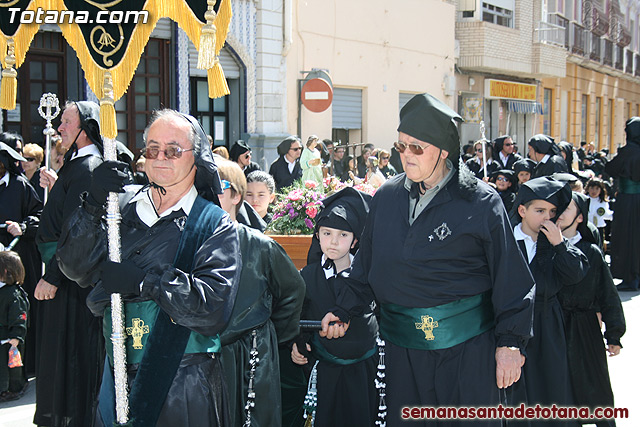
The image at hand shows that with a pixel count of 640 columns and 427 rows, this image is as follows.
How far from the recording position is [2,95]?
361 cm

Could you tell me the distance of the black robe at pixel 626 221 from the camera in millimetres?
11453

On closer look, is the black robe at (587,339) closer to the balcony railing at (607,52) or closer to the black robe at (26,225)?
the black robe at (26,225)

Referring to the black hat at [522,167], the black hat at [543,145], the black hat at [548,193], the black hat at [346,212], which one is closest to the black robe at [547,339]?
the black hat at [548,193]

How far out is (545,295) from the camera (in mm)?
5055

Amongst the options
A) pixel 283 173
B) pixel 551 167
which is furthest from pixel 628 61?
pixel 283 173

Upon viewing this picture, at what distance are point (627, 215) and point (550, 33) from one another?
2053cm

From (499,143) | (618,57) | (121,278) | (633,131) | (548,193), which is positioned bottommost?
(121,278)

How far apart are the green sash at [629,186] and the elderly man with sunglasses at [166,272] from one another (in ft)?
32.0

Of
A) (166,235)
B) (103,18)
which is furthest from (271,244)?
(103,18)

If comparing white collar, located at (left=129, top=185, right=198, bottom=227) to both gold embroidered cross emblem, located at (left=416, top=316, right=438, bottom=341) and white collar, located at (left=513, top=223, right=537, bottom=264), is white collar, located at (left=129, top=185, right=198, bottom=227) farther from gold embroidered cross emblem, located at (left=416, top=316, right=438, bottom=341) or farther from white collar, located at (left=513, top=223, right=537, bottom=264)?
white collar, located at (left=513, top=223, right=537, bottom=264)

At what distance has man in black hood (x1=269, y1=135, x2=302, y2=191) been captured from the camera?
1266cm

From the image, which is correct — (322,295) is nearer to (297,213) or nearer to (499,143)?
(297,213)

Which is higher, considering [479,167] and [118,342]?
[479,167]

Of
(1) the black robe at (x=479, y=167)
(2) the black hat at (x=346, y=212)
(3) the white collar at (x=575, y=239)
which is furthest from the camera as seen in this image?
(1) the black robe at (x=479, y=167)
